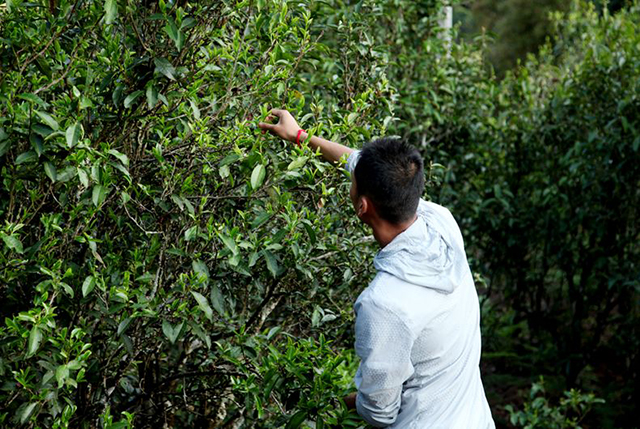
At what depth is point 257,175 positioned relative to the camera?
2.88 metres

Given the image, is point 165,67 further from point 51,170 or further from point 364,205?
point 364,205

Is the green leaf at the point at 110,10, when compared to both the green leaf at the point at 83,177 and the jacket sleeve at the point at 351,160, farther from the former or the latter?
the jacket sleeve at the point at 351,160

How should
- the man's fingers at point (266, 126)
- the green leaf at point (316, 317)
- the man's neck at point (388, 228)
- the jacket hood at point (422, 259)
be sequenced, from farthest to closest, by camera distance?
the green leaf at point (316, 317) → the man's fingers at point (266, 126) → the man's neck at point (388, 228) → the jacket hood at point (422, 259)

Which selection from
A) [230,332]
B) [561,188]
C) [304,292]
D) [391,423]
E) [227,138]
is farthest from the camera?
[561,188]

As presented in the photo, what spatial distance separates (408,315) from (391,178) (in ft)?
1.47

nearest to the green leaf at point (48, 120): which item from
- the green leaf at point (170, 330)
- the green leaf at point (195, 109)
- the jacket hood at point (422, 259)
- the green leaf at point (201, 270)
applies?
the green leaf at point (195, 109)

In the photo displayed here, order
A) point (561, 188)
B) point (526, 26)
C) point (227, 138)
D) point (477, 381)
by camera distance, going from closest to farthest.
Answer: point (477, 381) < point (227, 138) < point (561, 188) < point (526, 26)

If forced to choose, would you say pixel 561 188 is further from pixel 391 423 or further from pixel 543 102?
pixel 391 423

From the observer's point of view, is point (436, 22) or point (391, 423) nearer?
point (391, 423)

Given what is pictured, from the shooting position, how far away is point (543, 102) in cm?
706

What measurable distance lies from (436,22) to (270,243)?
386cm

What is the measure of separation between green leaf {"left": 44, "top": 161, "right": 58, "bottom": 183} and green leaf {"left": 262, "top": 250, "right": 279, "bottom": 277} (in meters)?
0.80

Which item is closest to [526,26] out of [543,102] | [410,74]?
[543,102]

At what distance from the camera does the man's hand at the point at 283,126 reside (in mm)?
3223
